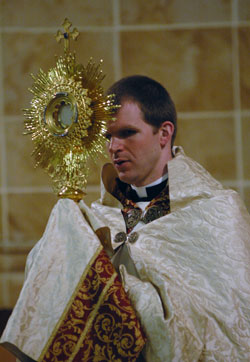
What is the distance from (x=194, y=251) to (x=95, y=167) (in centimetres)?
186

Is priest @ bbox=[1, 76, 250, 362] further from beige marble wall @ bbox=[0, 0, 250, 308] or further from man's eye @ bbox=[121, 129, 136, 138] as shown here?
beige marble wall @ bbox=[0, 0, 250, 308]

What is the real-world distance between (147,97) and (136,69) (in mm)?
1734

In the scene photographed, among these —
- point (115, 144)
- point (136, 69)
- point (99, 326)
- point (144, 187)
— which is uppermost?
point (136, 69)

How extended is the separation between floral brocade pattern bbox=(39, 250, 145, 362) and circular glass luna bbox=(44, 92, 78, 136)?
46 centimetres

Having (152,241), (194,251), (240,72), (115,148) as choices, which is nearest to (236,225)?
(194,251)

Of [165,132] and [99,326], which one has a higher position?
[165,132]

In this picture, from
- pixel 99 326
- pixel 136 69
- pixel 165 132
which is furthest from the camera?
pixel 136 69

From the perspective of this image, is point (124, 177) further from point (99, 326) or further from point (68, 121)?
point (99, 326)

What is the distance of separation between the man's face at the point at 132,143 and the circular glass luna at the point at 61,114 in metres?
0.41

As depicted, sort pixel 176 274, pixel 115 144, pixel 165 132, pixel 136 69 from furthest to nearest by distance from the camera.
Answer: pixel 136 69 → pixel 165 132 → pixel 115 144 → pixel 176 274

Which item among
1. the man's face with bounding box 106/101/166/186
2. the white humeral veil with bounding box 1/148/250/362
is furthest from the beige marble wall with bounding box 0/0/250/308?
the white humeral veil with bounding box 1/148/250/362

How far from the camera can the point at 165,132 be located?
86.1 inches

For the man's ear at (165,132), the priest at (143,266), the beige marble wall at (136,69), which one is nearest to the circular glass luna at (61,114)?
the priest at (143,266)

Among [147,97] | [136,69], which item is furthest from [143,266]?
[136,69]
